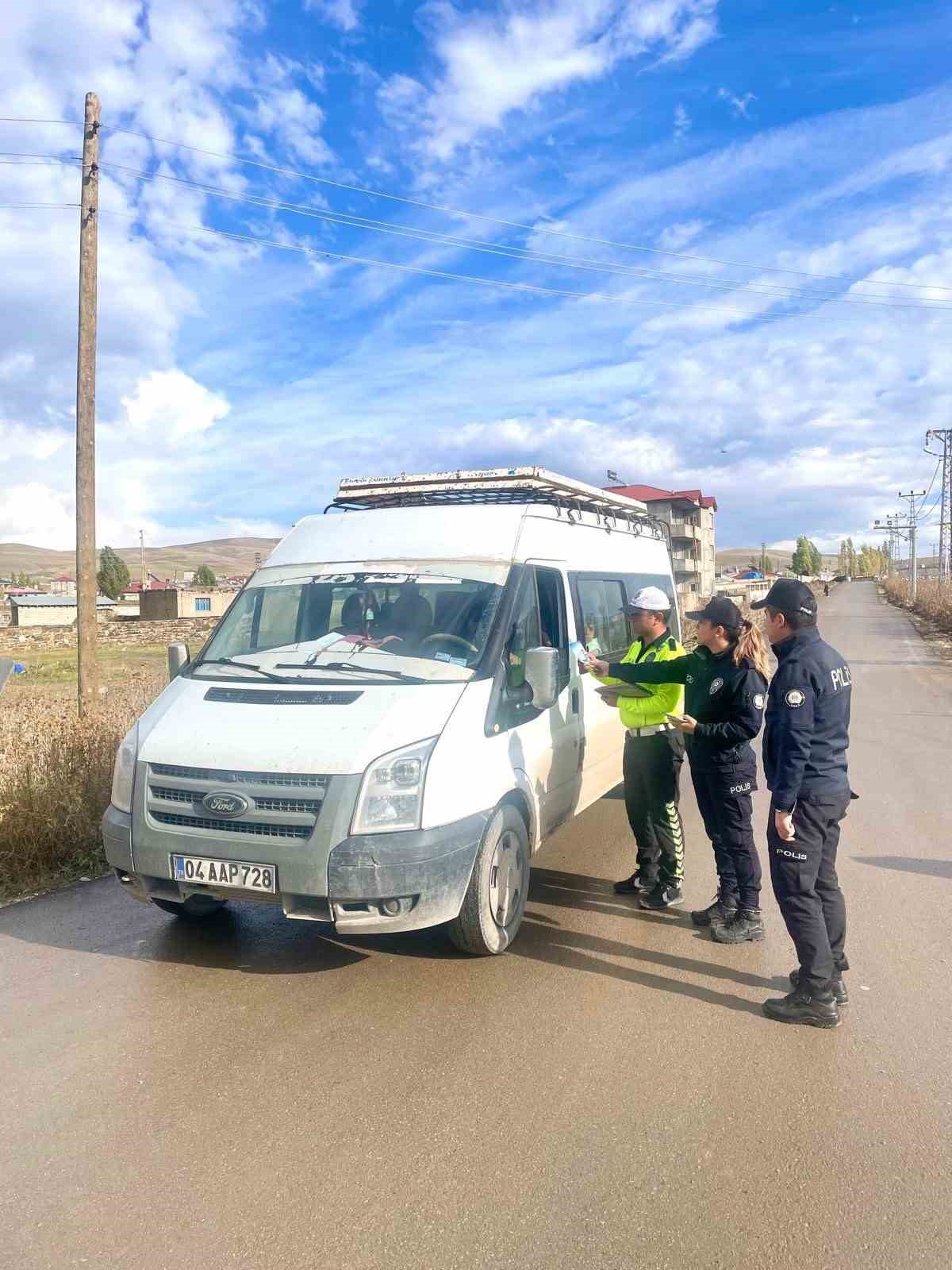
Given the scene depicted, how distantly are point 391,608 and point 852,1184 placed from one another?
3.38m

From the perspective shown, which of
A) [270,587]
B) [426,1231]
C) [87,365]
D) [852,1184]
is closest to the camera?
[426,1231]

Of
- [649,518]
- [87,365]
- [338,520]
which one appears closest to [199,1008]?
[338,520]

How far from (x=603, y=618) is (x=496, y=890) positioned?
8.56ft

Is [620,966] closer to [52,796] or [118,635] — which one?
[52,796]

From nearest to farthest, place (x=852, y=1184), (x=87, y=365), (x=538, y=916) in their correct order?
1. (x=852, y=1184)
2. (x=538, y=916)
3. (x=87, y=365)

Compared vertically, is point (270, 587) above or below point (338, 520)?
below

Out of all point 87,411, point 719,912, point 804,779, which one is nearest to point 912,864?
point 719,912

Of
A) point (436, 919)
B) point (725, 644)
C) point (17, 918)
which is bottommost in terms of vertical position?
point (17, 918)

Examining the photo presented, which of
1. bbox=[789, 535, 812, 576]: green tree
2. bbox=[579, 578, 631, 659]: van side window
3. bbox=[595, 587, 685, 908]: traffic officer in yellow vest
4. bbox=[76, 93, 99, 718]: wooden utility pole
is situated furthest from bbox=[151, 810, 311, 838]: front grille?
bbox=[789, 535, 812, 576]: green tree

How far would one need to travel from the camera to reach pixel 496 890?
4.61 meters

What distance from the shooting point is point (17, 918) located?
546cm

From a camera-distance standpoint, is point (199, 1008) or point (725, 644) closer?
point (199, 1008)

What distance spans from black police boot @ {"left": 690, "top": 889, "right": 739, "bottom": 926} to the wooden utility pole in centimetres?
739

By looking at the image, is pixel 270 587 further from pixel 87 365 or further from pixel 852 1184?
pixel 87 365
